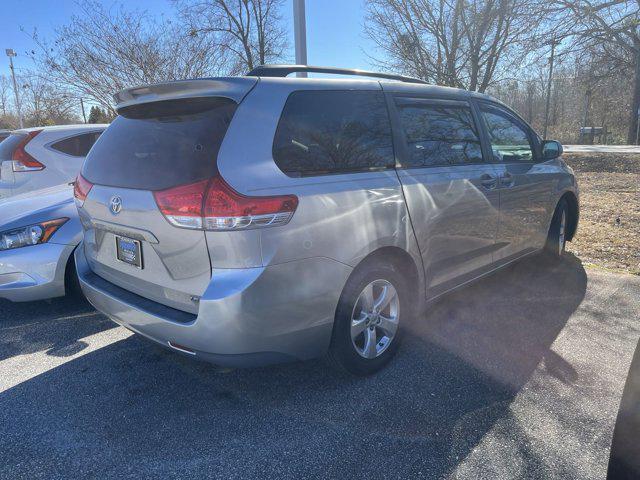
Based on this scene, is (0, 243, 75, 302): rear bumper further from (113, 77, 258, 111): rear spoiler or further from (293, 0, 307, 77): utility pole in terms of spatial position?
(293, 0, 307, 77): utility pole

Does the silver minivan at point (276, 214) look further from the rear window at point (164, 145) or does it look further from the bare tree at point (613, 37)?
the bare tree at point (613, 37)

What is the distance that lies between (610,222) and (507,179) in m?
4.33

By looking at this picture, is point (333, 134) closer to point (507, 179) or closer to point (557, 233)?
point (507, 179)

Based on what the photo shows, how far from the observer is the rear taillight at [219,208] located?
216cm

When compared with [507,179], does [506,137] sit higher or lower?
higher

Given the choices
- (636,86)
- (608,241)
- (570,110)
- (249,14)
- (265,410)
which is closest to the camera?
(265,410)

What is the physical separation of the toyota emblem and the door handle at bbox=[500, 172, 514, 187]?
2872 millimetres

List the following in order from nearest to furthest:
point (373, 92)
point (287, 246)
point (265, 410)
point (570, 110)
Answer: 1. point (287, 246)
2. point (265, 410)
3. point (373, 92)
4. point (570, 110)

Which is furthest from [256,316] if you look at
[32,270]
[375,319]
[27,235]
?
[27,235]

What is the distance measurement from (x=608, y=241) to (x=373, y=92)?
4781 millimetres

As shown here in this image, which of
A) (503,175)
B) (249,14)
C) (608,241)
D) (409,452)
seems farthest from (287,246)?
(249,14)

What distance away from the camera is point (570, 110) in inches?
1804

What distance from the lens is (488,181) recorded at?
11.9 feet

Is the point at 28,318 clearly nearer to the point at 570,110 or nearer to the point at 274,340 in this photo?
the point at 274,340
